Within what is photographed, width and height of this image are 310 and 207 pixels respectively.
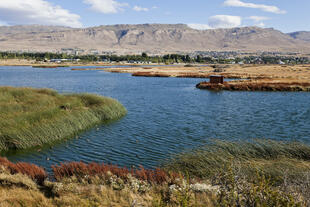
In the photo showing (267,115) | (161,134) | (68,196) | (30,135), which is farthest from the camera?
(267,115)

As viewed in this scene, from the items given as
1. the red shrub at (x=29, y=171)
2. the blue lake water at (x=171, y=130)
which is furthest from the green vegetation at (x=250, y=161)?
the red shrub at (x=29, y=171)

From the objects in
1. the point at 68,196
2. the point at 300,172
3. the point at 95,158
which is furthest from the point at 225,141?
the point at 68,196

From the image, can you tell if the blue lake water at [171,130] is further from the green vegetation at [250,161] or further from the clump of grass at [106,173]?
the clump of grass at [106,173]

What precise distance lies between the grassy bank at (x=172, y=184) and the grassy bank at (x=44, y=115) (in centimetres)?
565

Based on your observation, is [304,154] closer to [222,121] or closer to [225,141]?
[225,141]

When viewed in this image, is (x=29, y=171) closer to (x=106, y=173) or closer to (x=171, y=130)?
(x=106, y=173)

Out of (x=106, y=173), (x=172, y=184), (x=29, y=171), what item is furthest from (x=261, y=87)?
(x=29, y=171)

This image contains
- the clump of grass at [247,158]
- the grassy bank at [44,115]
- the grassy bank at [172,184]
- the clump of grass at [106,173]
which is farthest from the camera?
the grassy bank at [44,115]

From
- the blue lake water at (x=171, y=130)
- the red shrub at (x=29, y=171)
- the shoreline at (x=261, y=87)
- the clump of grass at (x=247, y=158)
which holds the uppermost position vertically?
the shoreline at (x=261, y=87)

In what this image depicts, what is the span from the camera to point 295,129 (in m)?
26.3

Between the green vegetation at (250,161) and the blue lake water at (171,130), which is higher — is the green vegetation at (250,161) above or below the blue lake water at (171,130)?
above

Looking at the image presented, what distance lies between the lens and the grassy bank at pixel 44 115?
824 inches

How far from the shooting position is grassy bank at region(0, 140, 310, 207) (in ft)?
31.3

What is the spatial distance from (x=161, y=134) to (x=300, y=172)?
490 inches
